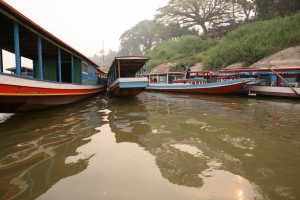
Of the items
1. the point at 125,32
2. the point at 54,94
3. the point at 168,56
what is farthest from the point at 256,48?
the point at 125,32

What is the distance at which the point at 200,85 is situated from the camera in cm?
1523

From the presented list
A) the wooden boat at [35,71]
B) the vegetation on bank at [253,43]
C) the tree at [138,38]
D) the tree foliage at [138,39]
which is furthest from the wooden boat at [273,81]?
the tree at [138,38]

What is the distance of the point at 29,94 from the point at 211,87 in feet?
39.2

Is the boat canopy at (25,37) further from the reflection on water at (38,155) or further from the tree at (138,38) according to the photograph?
the tree at (138,38)

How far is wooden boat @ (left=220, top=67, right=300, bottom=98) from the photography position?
1187cm

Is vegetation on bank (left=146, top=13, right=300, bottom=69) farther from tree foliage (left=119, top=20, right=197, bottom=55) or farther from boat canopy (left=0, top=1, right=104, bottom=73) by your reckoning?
tree foliage (left=119, top=20, right=197, bottom=55)

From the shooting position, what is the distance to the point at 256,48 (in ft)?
65.8

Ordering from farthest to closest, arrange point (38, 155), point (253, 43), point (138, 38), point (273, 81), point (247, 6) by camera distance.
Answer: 1. point (138, 38)
2. point (247, 6)
3. point (253, 43)
4. point (273, 81)
5. point (38, 155)

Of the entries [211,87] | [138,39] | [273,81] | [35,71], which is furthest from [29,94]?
[138,39]

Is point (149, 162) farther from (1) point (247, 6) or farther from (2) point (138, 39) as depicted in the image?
(2) point (138, 39)

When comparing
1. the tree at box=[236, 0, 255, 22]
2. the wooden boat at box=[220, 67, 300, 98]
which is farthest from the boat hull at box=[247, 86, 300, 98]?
the tree at box=[236, 0, 255, 22]

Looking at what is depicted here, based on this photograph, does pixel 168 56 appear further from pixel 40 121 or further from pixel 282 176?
pixel 282 176

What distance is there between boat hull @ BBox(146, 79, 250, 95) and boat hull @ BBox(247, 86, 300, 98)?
121 cm

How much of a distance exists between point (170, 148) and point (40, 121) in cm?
403
